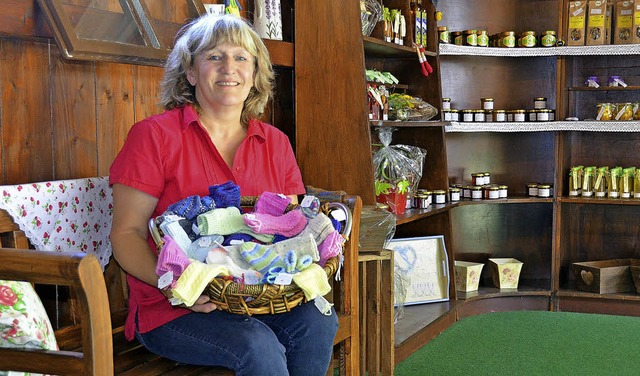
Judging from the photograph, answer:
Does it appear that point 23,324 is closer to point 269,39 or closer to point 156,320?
point 156,320

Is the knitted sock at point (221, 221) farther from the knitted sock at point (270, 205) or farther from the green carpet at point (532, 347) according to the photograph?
the green carpet at point (532, 347)

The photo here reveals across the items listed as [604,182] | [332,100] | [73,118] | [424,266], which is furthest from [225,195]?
[604,182]

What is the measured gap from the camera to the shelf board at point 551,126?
419 centimetres

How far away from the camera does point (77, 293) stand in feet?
4.77

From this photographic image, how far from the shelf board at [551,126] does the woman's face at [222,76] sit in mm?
2120

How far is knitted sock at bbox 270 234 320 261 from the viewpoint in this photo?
189 cm

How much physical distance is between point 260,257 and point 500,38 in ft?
9.96

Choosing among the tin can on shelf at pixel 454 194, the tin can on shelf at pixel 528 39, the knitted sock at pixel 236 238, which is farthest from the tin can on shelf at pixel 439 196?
the knitted sock at pixel 236 238

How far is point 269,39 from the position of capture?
10.3 feet

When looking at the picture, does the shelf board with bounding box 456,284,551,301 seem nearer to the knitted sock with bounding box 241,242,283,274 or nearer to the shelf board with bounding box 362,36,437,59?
the shelf board with bounding box 362,36,437,59

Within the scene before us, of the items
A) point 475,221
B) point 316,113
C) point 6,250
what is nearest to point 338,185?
point 316,113

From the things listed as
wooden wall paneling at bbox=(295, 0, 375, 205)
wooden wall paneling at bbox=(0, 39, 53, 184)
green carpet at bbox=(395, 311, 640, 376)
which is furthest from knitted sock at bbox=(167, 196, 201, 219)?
green carpet at bbox=(395, 311, 640, 376)

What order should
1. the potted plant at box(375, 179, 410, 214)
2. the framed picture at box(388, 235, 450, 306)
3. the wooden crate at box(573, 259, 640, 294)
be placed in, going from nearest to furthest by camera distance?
the potted plant at box(375, 179, 410, 214) → the framed picture at box(388, 235, 450, 306) → the wooden crate at box(573, 259, 640, 294)

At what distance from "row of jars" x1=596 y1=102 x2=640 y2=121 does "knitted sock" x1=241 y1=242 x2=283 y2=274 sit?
3057mm
